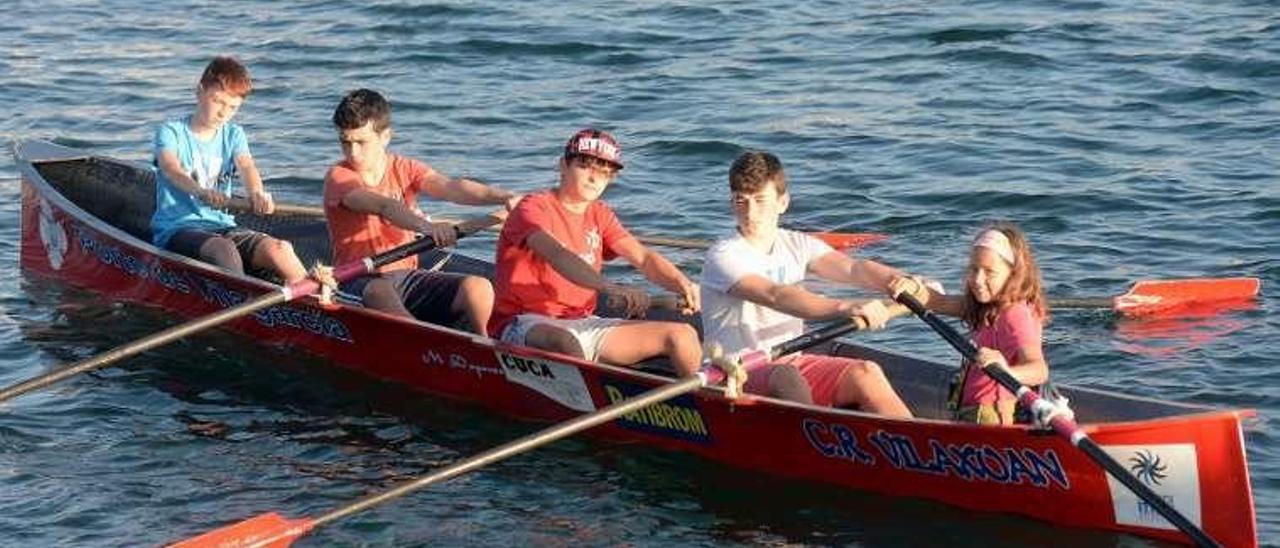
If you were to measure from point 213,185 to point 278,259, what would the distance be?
32.1 inches

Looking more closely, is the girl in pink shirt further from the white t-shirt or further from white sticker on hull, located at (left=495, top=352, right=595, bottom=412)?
white sticker on hull, located at (left=495, top=352, right=595, bottom=412)

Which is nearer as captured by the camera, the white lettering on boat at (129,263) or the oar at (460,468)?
the oar at (460,468)

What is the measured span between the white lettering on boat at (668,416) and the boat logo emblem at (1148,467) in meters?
2.25

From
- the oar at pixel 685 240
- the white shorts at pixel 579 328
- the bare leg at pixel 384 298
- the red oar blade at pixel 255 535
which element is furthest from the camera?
the oar at pixel 685 240

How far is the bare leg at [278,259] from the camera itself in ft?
41.4

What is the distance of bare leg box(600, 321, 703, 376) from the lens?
1077 centimetres

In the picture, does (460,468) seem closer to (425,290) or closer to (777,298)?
(777,298)

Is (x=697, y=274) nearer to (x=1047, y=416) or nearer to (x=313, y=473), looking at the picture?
(x=313, y=473)

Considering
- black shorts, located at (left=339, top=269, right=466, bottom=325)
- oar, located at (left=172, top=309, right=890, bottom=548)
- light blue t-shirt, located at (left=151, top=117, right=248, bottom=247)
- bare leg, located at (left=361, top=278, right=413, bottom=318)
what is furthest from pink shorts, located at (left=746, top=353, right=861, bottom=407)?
light blue t-shirt, located at (left=151, top=117, right=248, bottom=247)

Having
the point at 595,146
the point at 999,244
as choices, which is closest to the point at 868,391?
the point at 999,244

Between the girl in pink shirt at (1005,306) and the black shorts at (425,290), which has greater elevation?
the girl in pink shirt at (1005,306)

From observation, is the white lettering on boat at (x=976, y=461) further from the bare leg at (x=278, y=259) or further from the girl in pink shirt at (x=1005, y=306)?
the bare leg at (x=278, y=259)

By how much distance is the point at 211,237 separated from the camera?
42.2 ft

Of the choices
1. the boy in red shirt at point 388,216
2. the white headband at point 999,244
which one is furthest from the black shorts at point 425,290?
the white headband at point 999,244
